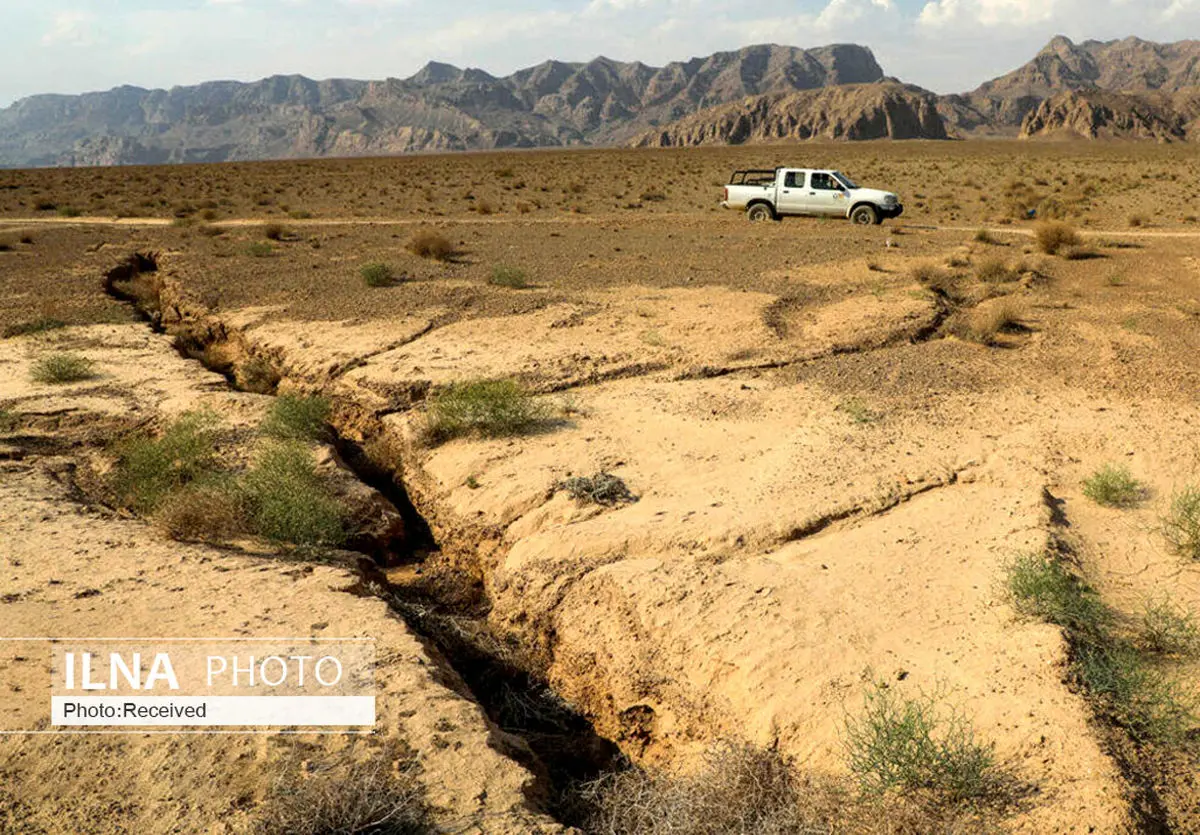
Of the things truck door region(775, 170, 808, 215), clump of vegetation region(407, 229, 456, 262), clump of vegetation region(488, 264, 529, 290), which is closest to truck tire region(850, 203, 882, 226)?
truck door region(775, 170, 808, 215)

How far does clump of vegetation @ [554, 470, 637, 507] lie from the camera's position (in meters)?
6.33

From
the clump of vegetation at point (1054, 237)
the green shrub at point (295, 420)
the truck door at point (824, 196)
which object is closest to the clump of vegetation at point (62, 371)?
the green shrub at point (295, 420)

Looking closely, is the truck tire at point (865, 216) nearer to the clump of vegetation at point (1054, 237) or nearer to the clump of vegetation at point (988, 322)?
the clump of vegetation at point (1054, 237)

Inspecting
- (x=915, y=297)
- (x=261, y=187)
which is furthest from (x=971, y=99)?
(x=915, y=297)

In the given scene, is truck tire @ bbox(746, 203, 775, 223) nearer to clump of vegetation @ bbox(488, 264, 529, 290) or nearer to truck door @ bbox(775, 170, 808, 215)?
truck door @ bbox(775, 170, 808, 215)

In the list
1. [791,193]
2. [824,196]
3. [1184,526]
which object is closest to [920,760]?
[1184,526]

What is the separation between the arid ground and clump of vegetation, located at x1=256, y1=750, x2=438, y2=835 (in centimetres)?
8

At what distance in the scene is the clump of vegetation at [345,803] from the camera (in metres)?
3.33

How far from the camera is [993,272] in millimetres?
12617

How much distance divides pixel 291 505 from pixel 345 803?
10.7ft

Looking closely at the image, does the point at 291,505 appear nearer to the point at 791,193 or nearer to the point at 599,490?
the point at 599,490

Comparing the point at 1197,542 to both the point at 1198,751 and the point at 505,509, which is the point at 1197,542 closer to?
the point at 1198,751

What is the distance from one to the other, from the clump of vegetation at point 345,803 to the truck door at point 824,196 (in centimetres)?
1915

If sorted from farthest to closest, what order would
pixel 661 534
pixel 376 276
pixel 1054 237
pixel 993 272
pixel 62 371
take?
pixel 1054 237 < pixel 376 276 < pixel 993 272 < pixel 62 371 < pixel 661 534
